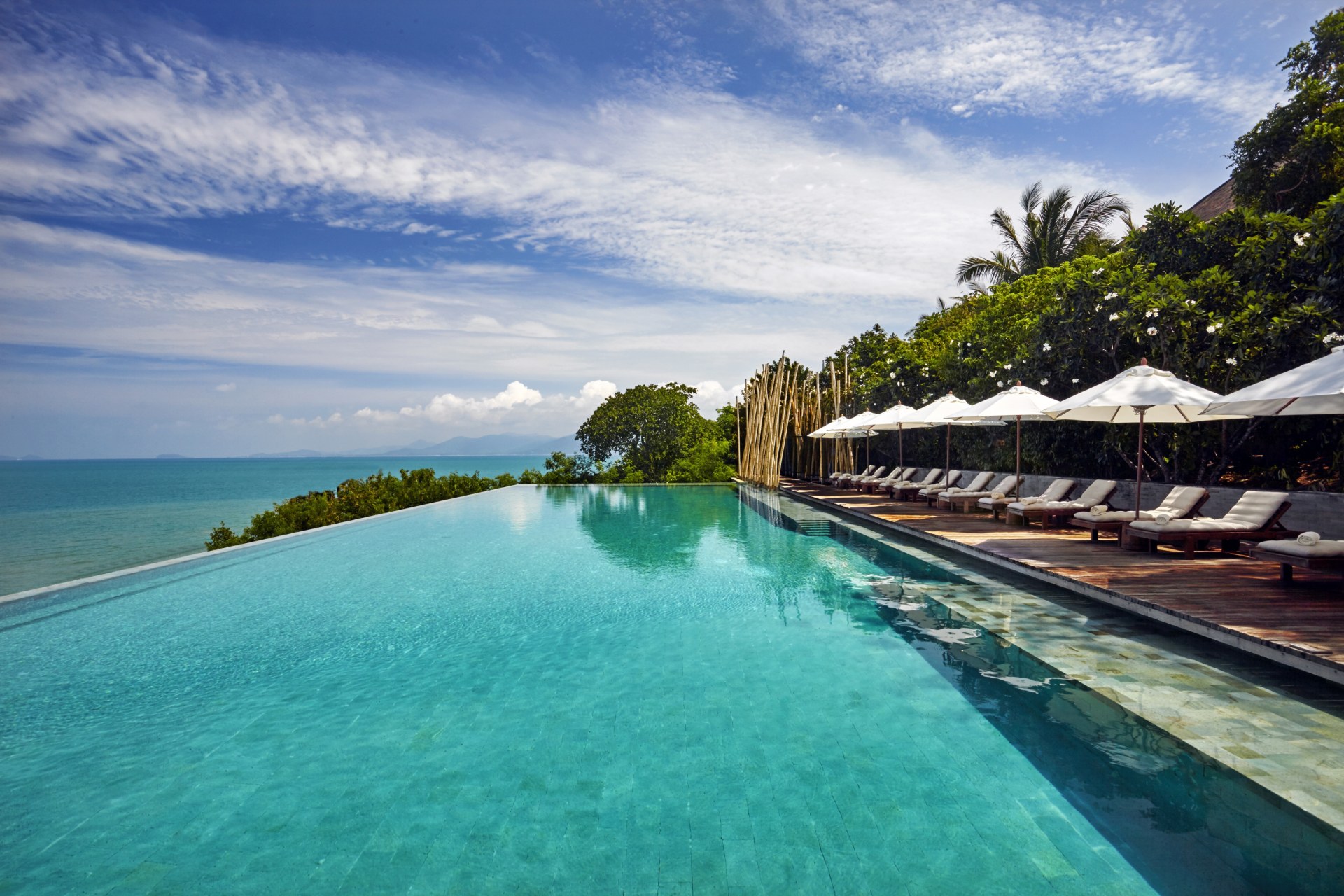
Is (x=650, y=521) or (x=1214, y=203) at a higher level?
(x=1214, y=203)

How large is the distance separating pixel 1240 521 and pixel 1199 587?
220 cm

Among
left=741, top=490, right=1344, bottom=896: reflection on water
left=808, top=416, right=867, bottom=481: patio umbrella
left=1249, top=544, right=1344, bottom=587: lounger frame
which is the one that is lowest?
left=741, top=490, right=1344, bottom=896: reflection on water

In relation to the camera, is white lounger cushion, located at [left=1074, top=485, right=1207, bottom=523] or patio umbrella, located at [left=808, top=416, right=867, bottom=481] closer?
white lounger cushion, located at [left=1074, top=485, right=1207, bottom=523]

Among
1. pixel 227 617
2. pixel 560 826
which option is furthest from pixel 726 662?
pixel 227 617

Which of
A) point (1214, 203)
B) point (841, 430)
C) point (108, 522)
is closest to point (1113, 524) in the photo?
point (841, 430)

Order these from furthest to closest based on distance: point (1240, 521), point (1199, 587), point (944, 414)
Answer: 1. point (944, 414)
2. point (1240, 521)
3. point (1199, 587)

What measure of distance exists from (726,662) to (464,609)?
121 inches

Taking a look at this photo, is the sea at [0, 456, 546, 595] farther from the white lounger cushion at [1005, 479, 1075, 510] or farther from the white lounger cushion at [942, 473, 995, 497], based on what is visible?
the white lounger cushion at [1005, 479, 1075, 510]

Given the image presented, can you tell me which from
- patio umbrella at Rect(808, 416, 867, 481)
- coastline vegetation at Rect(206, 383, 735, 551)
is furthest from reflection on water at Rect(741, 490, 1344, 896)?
coastline vegetation at Rect(206, 383, 735, 551)

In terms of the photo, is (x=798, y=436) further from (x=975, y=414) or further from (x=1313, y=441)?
(x=1313, y=441)

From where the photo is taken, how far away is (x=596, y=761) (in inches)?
136

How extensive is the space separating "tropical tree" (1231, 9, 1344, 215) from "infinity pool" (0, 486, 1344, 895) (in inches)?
325

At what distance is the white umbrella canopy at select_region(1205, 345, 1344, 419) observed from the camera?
4852 mm

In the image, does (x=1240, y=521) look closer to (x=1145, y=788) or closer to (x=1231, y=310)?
(x=1231, y=310)
